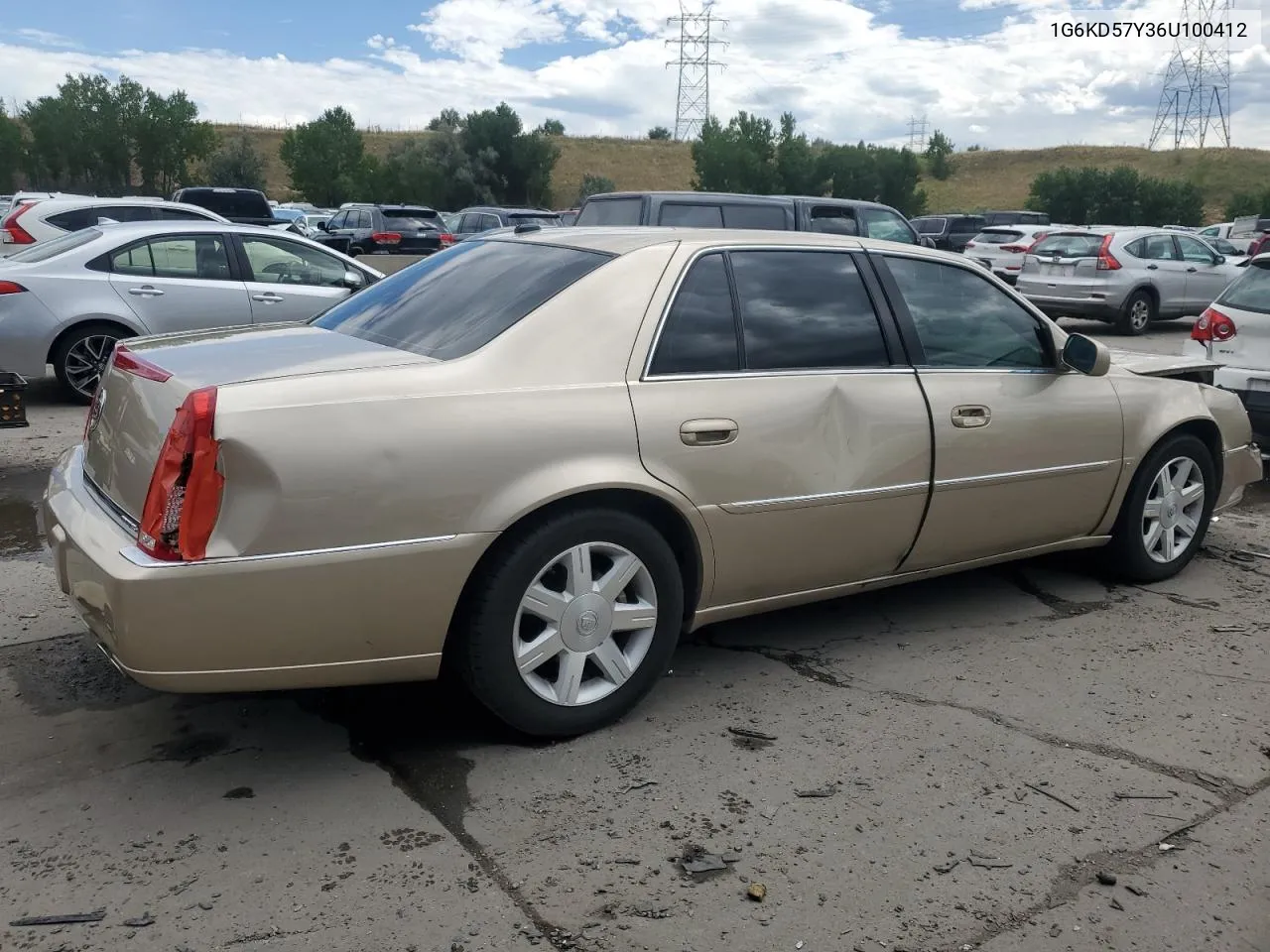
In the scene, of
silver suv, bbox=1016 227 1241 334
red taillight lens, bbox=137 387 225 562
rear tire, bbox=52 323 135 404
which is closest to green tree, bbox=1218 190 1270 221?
silver suv, bbox=1016 227 1241 334

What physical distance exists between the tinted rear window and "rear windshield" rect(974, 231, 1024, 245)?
41.8 ft

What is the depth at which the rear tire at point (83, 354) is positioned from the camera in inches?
366

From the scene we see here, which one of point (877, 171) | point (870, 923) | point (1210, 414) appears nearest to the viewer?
point (870, 923)

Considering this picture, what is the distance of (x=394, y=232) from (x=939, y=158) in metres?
66.5

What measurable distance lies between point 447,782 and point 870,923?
50.9 inches

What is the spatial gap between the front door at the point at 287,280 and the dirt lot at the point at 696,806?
562 cm

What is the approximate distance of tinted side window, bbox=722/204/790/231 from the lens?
11656 mm

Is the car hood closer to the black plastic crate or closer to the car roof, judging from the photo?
the car roof

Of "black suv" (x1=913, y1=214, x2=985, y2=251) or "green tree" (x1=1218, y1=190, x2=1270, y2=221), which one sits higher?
"green tree" (x1=1218, y1=190, x2=1270, y2=221)

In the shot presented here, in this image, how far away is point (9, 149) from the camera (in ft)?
202

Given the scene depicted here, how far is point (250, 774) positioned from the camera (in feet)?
11.3

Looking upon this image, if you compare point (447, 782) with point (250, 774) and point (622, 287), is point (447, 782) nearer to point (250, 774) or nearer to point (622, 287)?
point (250, 774)

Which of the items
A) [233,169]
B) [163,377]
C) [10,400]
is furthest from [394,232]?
[233,169]

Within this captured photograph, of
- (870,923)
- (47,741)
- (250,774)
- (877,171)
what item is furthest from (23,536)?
(877,171)
